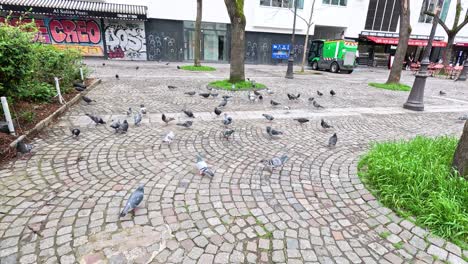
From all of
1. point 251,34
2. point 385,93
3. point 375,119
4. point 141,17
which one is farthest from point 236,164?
point 251,34

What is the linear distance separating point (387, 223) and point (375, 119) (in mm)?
5424

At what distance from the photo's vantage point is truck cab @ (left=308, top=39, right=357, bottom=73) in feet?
68.5

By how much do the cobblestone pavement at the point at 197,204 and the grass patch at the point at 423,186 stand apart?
178mm

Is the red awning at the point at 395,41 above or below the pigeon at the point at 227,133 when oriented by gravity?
above

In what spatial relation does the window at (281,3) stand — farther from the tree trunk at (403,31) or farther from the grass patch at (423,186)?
the grass patch at (423,186)

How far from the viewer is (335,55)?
853 inches

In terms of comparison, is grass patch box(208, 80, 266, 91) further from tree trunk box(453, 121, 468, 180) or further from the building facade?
the building facade

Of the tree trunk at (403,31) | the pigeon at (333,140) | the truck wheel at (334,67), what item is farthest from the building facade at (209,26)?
the pigeon at (333,140)

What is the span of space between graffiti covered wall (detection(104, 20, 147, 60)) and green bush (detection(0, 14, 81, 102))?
16475 millimetres

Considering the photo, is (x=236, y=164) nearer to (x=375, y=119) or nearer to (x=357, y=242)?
(x=357, y=242)

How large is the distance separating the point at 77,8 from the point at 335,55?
71.3 ft

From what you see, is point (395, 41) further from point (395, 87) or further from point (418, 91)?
point (418, 91)

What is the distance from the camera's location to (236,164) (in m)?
4.29

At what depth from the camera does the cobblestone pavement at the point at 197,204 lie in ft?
8.18
